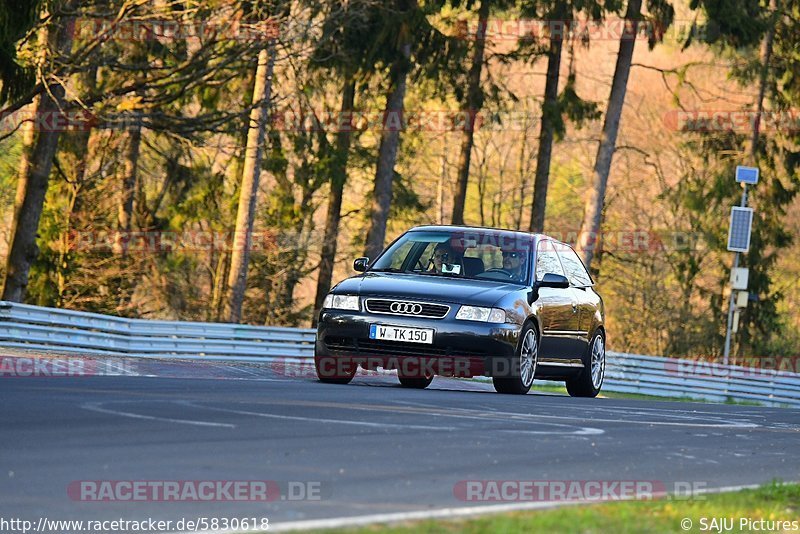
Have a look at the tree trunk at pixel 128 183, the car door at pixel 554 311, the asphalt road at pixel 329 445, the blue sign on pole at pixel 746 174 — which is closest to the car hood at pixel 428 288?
the car door at pixel 554 311

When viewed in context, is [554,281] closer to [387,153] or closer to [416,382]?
[416,382]

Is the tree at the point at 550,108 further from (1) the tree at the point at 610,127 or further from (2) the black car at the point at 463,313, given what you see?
(2) the black car at the point at 463,313

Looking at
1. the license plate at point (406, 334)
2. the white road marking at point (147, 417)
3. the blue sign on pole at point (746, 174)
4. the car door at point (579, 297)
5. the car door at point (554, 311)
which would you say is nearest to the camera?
the white road marking at point (147, 417)

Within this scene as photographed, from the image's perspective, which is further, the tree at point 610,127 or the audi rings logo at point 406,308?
the tree at point 610,127

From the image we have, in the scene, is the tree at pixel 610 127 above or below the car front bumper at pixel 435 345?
above

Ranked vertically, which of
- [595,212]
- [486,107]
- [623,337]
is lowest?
[623,337]

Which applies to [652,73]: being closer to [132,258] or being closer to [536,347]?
[132,258]

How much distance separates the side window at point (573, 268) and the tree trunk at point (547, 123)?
19855mm

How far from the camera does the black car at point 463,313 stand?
14547 mm

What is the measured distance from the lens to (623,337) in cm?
4853

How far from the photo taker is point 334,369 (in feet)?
50.7

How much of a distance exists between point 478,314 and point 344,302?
1343 millimetres

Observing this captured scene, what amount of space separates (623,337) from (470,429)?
38381mm

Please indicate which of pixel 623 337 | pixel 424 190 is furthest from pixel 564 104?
pixel 424 190
